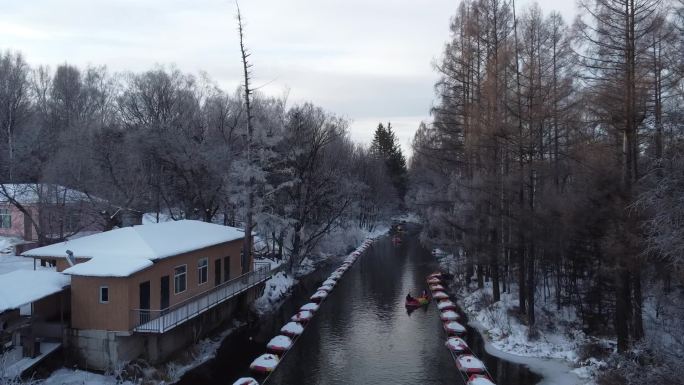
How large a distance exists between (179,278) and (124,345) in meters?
4.59

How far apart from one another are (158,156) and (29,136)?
9964 mm

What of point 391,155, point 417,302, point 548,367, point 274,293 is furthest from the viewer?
point 391,155

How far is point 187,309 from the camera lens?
21.8 m

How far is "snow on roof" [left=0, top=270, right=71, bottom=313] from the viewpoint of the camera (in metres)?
16.9

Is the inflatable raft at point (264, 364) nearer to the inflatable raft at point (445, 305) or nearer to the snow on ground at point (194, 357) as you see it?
the snow on ground at point (194, 357)

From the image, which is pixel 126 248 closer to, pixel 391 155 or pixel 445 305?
pixel 445 305

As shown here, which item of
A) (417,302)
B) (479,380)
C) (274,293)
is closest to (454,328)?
(417,302)

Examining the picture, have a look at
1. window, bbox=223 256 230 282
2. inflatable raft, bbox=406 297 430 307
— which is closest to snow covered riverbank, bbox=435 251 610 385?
inflatable raft, bbox=406 297 430 307

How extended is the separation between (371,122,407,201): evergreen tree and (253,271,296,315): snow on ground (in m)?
64.6

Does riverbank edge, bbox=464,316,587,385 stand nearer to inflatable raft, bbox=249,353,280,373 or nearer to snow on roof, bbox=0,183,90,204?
inflatable raft, bbox=249,353,280,373

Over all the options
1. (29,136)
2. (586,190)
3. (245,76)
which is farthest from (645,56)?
(29,136)

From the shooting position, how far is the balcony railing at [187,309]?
1942 cm

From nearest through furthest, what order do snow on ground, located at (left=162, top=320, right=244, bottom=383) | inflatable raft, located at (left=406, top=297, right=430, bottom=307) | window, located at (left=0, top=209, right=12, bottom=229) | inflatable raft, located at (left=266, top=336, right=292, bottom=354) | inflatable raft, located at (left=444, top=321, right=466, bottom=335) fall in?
snow on ground, located at (left=162, top=320, right=244, bottom=383)
inflatable raft, located at (left=266, top=336, right=292, bottom=354)
inflatable raft, located at (left=444, top=321, right=466, bottom=335)
inflatable raft, located at (left=406, top=297, right=430, bottom=307)
window, located at (left=0, top=209, right=12, bottom=229)

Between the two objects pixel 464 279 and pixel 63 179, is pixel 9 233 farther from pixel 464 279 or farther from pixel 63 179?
pixel 464 279
